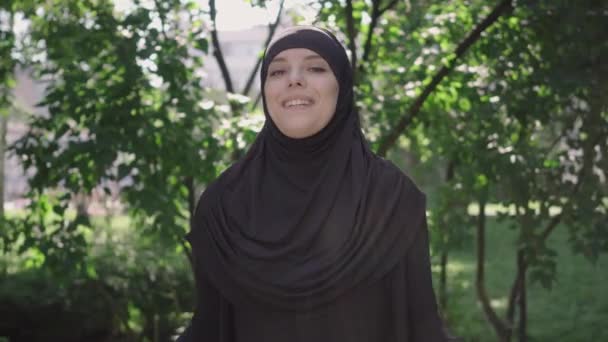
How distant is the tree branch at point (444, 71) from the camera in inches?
153

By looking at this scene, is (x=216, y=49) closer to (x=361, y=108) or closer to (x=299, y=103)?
(x=361, y=108)

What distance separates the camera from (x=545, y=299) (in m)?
7.71

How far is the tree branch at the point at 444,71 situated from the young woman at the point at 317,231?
2.03 metres

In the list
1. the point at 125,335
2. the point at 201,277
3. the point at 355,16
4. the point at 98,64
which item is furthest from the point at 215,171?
the point at 125,335

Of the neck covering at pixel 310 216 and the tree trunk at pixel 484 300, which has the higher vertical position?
the neck covering at pixel 310 216

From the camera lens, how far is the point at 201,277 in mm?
2002

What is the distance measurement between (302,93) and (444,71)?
220 cm

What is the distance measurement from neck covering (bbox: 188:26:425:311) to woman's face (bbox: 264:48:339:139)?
2cm

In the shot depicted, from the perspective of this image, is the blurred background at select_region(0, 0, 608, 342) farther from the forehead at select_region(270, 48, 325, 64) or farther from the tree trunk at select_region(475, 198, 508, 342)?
the forehead at select_region(270, 48, 325, 64)

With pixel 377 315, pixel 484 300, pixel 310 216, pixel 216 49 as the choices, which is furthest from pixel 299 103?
pixel 484 300

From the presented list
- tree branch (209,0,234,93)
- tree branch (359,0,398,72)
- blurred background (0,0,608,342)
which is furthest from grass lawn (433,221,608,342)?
tree branch (209,0,234,93)

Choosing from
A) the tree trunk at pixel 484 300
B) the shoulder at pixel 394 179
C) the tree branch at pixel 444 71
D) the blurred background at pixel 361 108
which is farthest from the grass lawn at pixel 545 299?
the shoulder at pixel 394 179

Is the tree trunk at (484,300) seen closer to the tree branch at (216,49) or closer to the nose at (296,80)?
the tree branch at (216,49)

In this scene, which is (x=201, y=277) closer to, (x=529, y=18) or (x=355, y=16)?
(x=355, y=16)
